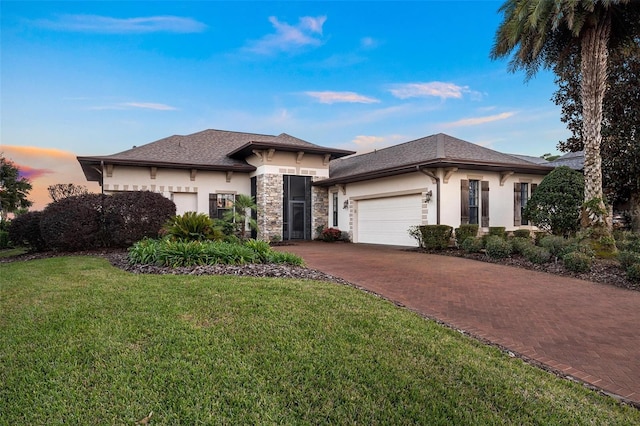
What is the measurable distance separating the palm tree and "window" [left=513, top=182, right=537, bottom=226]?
442 centimetres

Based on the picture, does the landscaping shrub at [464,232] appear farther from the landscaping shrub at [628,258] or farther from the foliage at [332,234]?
the foliage at [332,234]

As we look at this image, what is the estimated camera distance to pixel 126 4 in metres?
10.3

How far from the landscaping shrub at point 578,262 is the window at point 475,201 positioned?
5.64 meters

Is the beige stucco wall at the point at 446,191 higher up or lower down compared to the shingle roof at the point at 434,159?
lower down

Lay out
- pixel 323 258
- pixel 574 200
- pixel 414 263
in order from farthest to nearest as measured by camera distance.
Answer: pixel 574 200 < pixel 323 258 < pixel 414 263

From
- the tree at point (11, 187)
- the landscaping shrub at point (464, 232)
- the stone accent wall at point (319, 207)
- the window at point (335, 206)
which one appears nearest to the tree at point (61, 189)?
the tree at point (11, 187)

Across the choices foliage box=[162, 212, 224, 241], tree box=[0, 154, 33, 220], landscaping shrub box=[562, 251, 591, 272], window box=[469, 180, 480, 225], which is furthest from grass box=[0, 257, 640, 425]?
tree box=[0, 154, 33, 220]

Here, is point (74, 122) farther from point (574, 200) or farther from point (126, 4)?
point (574, 200)

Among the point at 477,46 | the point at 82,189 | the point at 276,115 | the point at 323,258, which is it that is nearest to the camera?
the point at 323,258

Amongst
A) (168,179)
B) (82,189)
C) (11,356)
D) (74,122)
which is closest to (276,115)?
(168,179)

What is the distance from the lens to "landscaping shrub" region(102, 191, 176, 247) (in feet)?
38.1

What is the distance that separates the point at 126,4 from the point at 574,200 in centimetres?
1518

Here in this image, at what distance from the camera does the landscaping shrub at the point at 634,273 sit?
7418 millimetres

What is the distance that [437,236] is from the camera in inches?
515
